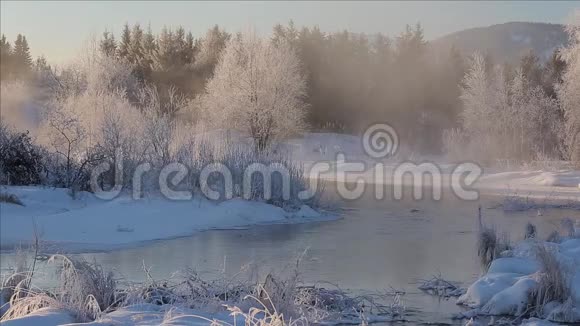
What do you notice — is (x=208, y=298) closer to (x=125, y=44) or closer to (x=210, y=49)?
(x=210, y=49)

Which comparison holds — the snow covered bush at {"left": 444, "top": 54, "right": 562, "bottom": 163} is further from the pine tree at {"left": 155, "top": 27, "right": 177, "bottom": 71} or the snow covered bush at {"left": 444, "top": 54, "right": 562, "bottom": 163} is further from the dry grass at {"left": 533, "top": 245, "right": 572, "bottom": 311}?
the dry grass at {"left": 533, "top": 245, "right": 572, "bottom": 311}

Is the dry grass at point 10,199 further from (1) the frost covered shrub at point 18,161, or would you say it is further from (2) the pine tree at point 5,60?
(2) the pine tree at point 5,60

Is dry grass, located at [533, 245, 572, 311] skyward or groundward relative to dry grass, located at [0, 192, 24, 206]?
groundward

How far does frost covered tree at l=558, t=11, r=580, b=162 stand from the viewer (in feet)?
99.5

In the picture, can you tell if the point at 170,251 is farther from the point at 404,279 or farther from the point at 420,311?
the point at 420,311

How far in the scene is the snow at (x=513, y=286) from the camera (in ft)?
28.7

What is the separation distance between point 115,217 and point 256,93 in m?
20.0

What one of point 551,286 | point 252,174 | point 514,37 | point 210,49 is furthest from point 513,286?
point 514,37

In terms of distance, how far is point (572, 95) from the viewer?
31125mm

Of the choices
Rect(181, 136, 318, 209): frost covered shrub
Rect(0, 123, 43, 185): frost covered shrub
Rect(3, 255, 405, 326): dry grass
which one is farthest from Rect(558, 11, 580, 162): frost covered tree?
Rect(3, 255, 405, 326): dry grass

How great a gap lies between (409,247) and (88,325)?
28.5ft

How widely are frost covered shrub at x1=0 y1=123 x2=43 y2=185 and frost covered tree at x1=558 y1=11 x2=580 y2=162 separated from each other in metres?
19.8

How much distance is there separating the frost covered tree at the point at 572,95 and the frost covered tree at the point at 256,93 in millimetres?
11981

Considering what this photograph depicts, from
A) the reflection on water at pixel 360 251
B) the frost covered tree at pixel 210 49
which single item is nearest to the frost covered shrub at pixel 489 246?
the reflection on water at pixel 360 251
